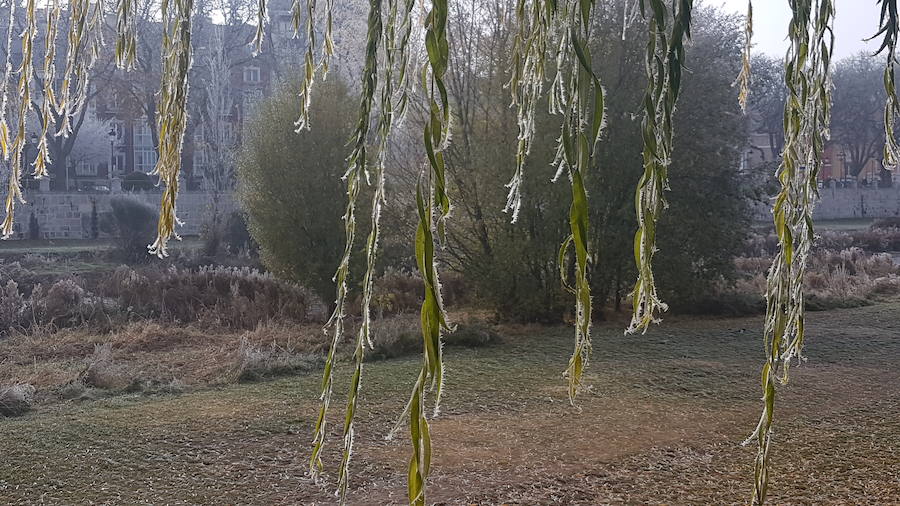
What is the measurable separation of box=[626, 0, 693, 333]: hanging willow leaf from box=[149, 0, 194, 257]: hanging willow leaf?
63cm

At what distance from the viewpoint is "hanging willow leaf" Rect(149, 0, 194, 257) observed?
1144 mm

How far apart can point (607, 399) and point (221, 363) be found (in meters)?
3.04

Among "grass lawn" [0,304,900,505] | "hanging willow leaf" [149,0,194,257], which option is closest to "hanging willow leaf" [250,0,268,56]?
"hanging willow leaf" [149,0,194,257]

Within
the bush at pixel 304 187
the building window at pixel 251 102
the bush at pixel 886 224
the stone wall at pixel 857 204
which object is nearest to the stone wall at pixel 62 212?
the building window at pixel 251 102

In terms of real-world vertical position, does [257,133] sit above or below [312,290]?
above

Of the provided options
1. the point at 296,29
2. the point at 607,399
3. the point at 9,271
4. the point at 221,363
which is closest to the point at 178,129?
the point at 296,29

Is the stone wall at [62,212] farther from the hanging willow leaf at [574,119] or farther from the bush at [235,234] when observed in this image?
the hanging willow leaf at [574,119]

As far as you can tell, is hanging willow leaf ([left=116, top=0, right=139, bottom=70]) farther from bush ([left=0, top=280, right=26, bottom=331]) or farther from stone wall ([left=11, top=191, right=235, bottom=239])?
stone wall ([left=11, top=191, right=235, bottom=239])

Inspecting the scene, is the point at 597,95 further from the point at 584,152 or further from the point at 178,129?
the point at 178,129

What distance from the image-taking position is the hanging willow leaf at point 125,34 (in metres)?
1.29

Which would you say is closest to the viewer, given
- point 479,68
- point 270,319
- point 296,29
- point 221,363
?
point 296,29

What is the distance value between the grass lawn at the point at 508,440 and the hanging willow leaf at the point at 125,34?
2434 millimetres

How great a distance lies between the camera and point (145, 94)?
2491cm

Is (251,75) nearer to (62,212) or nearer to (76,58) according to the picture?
(62,212)
